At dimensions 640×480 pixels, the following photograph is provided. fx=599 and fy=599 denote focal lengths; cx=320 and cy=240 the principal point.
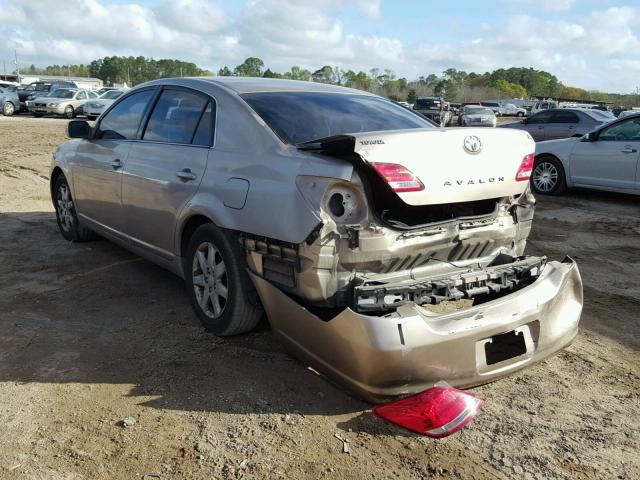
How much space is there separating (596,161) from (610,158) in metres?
0.26

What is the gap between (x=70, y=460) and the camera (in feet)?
8.80

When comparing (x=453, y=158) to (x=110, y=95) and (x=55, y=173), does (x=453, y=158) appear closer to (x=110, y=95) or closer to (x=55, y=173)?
(x=55, y=173)

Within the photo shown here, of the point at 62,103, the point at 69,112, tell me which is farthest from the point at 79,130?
the point at 69,112

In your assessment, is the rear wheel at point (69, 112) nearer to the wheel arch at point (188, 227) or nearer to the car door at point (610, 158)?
the car door at point (610, 158)

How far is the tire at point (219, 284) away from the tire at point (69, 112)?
28.4 m

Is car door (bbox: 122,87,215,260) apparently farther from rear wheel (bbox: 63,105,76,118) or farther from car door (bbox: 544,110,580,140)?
rear wheel (bbox: 63,105,76,118)

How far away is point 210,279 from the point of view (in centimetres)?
388

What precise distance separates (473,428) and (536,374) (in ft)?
2.66

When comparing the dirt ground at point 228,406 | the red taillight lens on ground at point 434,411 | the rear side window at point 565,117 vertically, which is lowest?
the dirt ground at point 228,406

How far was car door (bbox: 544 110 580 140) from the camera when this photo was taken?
15.8m

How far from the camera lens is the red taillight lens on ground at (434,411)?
9.37 feet

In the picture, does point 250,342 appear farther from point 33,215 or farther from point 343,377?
point 33,215

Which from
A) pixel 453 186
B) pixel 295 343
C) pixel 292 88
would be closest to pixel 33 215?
pixel 292 88

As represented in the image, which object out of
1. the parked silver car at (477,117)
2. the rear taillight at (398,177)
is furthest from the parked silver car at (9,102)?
the rear taillight at (398,177)
